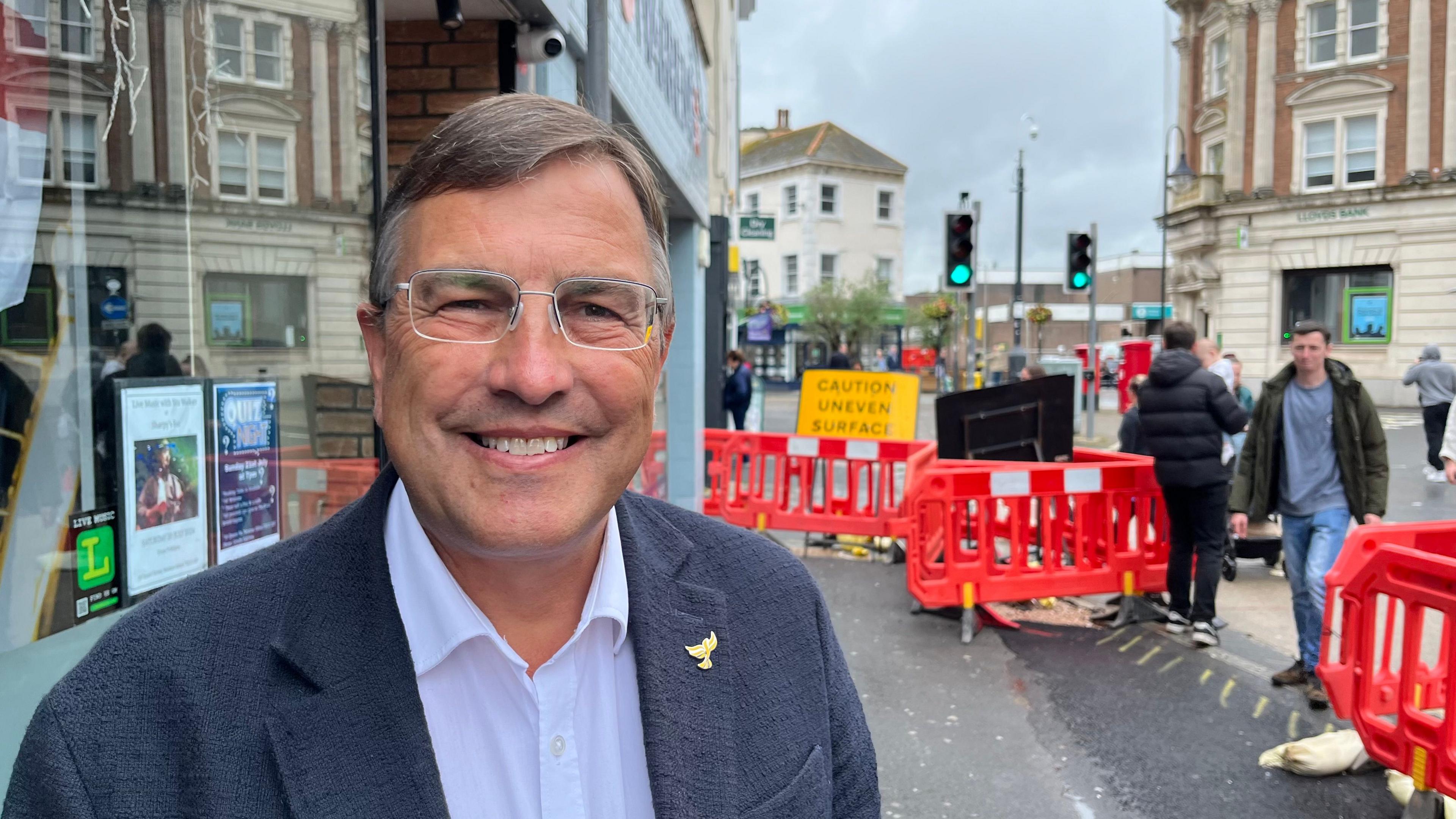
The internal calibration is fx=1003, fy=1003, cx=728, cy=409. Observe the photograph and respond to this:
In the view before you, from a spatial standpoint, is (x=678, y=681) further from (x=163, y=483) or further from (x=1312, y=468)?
(x=1312, y=468)

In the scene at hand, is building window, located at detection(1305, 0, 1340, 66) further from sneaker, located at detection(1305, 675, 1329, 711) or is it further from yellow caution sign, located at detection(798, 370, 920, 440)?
sneaker, located at detection(1305, 675, 1329, 711)

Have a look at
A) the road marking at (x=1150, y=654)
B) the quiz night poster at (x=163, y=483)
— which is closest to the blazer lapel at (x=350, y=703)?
the quiz night poster at (x=163, y=483)

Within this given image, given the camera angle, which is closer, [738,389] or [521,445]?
[521,445]

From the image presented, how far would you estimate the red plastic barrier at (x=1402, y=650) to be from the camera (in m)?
3.70

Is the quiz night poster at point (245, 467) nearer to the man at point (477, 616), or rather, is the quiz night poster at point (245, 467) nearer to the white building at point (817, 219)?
the man at point (477, 616)

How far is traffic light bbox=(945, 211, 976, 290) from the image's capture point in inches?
506

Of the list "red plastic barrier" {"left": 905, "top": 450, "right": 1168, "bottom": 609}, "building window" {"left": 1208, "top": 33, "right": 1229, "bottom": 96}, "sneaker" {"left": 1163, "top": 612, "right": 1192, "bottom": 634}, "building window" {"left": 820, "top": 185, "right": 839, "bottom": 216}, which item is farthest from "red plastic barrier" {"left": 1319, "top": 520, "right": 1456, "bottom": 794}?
"building window" {"left": 820, "top": 185, "right": 839, "bottom": 216}

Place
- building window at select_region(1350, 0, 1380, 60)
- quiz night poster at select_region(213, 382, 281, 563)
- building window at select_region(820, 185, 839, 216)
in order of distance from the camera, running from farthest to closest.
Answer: building window at select_region(820, 185, 839, 216)
building window at select_region(1350, 0, 1380, 60)
quiz night poster at select_region(213, 382, 281, 563)

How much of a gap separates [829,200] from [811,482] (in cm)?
4051

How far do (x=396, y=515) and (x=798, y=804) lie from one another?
2.21 feet

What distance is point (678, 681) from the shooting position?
135cm

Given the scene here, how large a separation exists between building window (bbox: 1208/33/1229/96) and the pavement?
110 feet

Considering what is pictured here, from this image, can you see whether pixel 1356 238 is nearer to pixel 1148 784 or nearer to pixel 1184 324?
pixel 1184 324

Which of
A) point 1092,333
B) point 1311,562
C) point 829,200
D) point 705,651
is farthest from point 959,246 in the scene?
point 829,200
